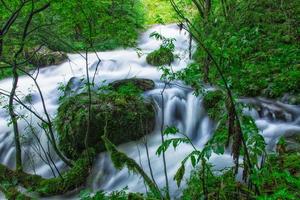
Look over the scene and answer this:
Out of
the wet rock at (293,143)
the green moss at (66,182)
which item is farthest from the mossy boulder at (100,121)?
the wet rock at (293,143)

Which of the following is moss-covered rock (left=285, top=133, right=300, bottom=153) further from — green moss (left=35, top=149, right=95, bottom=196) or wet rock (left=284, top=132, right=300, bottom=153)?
green moss (left=35, top=149, right=95, bottom=196)

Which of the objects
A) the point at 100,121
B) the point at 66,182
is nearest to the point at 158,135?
the point at 100,121

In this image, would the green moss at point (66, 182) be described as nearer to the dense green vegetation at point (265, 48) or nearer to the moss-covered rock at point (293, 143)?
the dense green vegetation at point (265, 48)

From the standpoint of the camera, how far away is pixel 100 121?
6.20 m

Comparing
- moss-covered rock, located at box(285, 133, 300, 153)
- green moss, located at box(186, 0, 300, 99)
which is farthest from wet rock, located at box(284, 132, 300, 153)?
green moss, located at box(186, 0, 300, 99)

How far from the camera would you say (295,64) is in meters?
7.29

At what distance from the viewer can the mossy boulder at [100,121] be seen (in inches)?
243

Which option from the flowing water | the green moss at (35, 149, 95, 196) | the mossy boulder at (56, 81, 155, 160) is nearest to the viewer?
the green moss at (35, 149, 95, 196)

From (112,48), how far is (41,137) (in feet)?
23.3

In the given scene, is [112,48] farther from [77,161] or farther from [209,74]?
[77,161]

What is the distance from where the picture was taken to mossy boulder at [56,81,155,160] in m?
6.18


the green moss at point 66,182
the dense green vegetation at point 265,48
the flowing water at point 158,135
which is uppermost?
the dense green vegetation at point 265,48

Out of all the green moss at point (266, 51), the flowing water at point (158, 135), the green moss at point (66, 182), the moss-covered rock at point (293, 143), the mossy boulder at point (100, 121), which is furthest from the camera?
the green moss at point (266, 51)

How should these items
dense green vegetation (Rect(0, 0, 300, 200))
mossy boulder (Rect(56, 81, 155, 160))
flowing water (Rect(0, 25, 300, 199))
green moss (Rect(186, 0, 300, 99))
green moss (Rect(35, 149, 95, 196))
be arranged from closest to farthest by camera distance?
1. dense green vegetation (Rect(0, 0, 300, 200))
2. green moss (Rect(35, 149, 95, 196))
3. flowing water (Rect(0, 25, 300, 199))
4. mossy boulder (Rect(56, 81, 155, 160))
5. green moss (Rect(186, 0, 300, 99))
